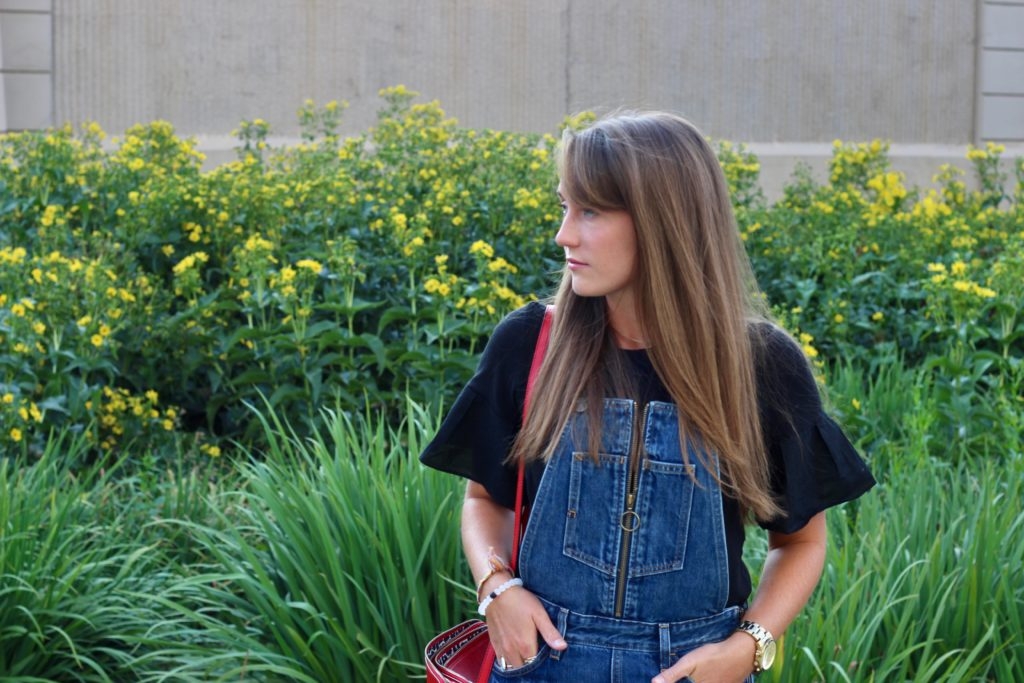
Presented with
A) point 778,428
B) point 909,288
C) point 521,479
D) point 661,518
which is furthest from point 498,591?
point 909,288

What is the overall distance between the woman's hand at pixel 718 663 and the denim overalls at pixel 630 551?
0.03m

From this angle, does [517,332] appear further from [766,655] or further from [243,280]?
[243,280]

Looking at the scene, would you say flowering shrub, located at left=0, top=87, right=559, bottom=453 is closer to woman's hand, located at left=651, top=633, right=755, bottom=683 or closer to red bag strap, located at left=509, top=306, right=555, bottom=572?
red bag strap, located at left=509, top=306, right=555, bottom=572

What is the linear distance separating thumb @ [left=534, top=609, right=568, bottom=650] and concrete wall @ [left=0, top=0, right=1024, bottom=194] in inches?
275

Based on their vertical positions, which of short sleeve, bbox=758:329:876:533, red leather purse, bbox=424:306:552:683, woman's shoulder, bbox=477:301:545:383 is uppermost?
woman's shoulder, bbox=477:301:545:383

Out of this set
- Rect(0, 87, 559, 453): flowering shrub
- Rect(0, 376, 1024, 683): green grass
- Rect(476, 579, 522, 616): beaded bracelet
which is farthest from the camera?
Rect(0, 87, 559, 453): flowering shrub

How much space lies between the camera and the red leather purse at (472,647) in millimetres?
2105

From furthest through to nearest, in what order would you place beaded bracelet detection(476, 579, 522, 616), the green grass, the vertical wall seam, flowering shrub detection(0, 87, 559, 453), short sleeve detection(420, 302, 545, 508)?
the vertical wall seam
flowering shrub detection(0, 87, 559, 453)
the green grass
short sleeve detection(420, 302, 545, 508)
beaded bracelet detection(476, 579, 522, 616)

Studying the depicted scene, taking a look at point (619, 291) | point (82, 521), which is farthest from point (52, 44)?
point (619, 291)

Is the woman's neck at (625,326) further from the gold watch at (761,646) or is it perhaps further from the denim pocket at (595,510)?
the gold watch at (761,646)

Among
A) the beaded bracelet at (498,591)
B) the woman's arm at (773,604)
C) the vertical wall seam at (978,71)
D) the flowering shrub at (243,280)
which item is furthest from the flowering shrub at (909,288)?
the beaded bracelet at (498,591)

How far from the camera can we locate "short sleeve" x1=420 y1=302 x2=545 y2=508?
2.17 m

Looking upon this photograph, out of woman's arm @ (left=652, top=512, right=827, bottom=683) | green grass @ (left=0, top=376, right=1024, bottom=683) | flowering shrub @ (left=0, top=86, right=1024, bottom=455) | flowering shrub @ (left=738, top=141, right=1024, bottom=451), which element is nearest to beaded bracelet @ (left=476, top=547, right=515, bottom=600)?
woman's arm @ (left=652, top=512, right=827, bottom=683)

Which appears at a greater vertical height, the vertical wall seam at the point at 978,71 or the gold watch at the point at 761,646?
the vertical wall seam at the point at 978,71
